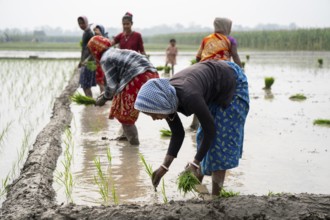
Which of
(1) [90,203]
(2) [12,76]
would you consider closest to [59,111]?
(1) [90,203]

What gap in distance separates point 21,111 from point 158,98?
5.90 meters

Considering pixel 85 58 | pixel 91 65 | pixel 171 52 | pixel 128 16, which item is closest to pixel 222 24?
pixel 128 16

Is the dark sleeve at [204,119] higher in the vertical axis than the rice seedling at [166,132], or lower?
higher

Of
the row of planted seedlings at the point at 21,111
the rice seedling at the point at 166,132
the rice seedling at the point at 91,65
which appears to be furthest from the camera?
the rice seedling at the point at 91,65

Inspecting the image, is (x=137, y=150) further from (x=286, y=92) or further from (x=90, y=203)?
(x=286, y=92)

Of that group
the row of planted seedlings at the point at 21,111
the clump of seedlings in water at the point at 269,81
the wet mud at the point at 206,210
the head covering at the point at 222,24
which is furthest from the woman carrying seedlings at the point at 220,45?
the clump of seedlings in water at the point at 269,81

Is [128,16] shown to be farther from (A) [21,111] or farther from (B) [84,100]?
(A) [21,111]

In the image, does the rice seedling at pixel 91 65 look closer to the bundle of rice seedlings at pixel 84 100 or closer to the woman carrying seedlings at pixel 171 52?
the bundle of rice seedlings at pixel 84 100

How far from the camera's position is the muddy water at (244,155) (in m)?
4.02

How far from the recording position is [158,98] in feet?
9.52

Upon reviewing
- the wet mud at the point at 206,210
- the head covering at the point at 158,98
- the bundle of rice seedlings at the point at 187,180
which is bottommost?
the wet mud at the point at 206,210

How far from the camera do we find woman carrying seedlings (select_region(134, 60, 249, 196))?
2.93 m

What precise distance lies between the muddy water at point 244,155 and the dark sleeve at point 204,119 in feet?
2.79

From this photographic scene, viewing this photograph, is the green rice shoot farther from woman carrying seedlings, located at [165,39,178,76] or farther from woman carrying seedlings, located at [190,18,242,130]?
woman carrying seedlings, located at [165,39,178,76]
